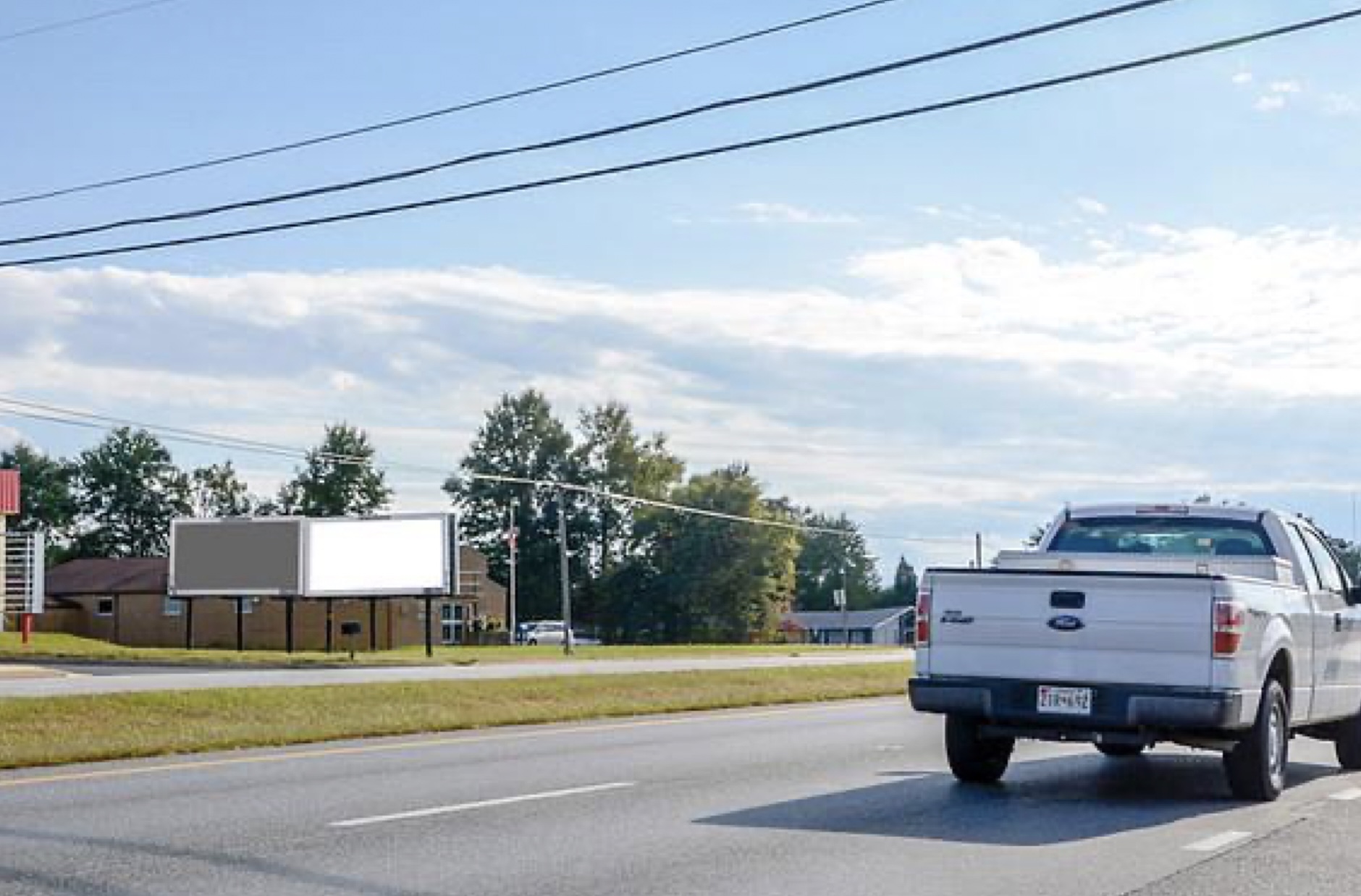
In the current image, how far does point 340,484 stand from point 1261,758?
111 m

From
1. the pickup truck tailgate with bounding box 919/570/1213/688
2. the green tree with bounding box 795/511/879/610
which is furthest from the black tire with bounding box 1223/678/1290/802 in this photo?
the green tree with bounding box 795/511/879/610

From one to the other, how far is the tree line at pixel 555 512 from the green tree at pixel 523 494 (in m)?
0.10

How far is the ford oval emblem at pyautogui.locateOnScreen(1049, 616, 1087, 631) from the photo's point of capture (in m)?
12.2

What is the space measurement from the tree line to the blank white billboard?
51.9m

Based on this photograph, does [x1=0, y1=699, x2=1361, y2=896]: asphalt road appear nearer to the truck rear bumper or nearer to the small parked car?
the truck rear bumper

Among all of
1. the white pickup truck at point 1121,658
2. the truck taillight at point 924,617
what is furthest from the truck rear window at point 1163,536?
the truck taillight at point 924,617

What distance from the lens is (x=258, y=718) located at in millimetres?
20031

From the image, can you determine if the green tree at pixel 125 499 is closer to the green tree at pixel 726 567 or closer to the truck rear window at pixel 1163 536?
the green tree at pixel 726 567

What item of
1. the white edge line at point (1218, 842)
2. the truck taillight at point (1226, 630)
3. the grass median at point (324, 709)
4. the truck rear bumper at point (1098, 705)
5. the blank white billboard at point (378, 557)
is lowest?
the white edge line at point (1218, 842)

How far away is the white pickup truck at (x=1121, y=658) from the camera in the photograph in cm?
1188

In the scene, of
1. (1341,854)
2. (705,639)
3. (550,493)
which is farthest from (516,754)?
(550,493)

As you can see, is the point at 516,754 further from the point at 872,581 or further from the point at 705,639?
the point at 872,581

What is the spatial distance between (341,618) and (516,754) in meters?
71.9

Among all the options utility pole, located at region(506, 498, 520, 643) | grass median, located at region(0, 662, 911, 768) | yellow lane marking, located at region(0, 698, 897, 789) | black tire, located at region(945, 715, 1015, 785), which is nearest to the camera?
black tire, located at region(945, 715, 1015, 785)
